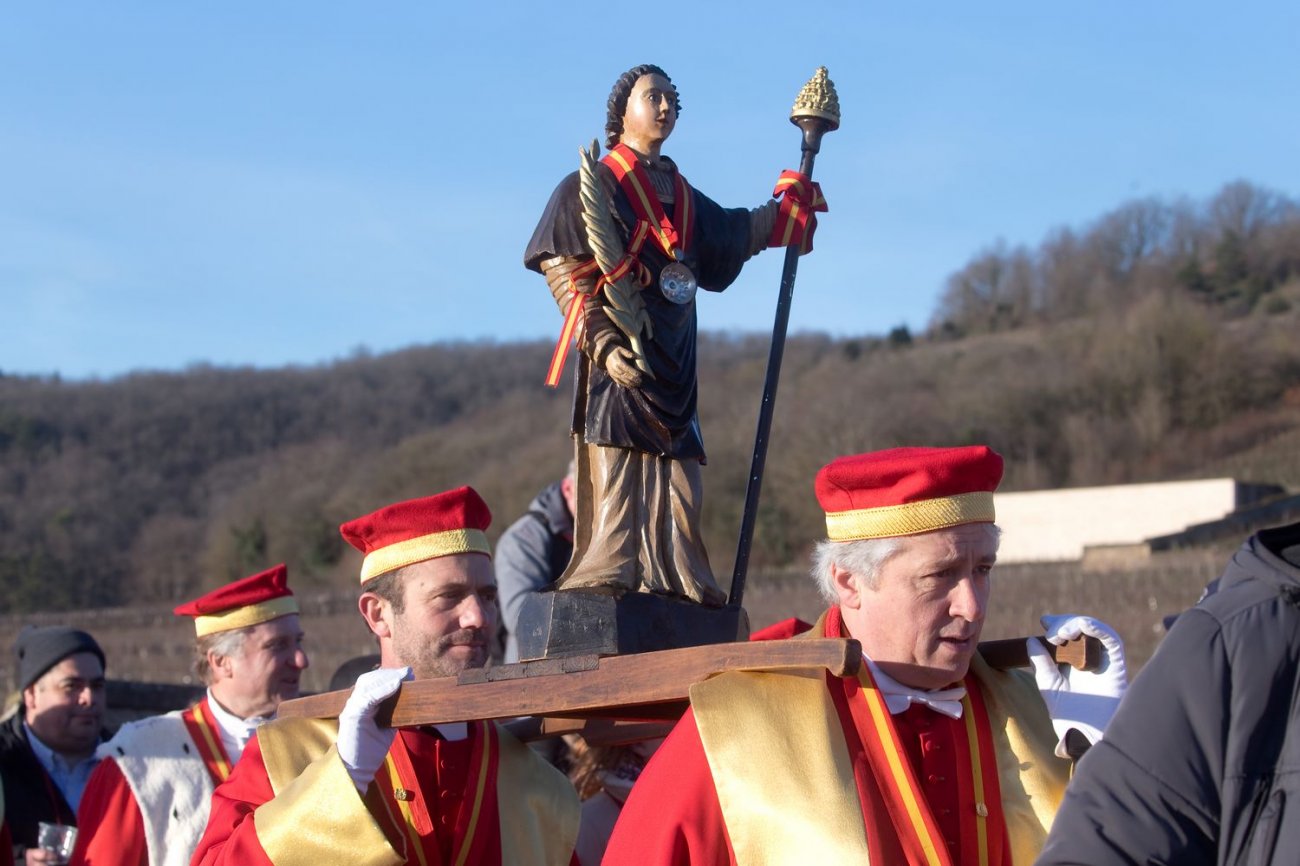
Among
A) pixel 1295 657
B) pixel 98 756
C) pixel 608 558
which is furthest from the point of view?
pixel 98 756

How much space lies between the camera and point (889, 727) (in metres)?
3.12

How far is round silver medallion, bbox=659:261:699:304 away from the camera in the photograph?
3.89 metres

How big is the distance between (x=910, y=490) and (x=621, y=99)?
4.34ft

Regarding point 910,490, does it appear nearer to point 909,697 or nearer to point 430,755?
point 909,697

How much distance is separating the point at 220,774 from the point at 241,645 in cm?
41

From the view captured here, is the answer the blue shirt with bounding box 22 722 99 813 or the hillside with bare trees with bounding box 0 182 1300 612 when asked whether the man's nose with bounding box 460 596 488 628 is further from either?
the hillside with bare trees with bounding box 0 182 1300 612

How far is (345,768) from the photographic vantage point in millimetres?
3580

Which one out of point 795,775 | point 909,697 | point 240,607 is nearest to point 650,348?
point 909,697

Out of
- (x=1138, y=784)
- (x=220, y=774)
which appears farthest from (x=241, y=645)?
(x=1138, y=784)

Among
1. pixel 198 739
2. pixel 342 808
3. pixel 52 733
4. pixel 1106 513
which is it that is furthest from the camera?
pixel 1106 513

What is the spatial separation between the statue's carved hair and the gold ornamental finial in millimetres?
288

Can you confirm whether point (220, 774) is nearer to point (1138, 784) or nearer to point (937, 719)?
point (937, 719)

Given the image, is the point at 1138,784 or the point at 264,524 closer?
the point at 1138,784

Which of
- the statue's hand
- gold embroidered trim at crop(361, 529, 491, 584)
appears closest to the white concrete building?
gold embroidered trim at crop(361, 529, 491, 584)
